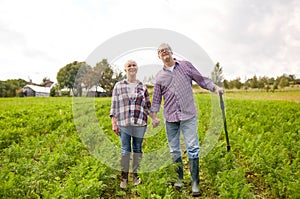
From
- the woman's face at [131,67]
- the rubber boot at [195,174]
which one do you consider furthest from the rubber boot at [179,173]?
the woman's face at [131,67]

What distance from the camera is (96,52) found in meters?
4.63

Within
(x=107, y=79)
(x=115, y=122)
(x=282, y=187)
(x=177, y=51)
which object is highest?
(x=177, y=51)

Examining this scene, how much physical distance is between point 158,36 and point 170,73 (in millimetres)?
767

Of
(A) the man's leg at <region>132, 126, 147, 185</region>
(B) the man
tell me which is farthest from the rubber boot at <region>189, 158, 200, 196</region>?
(A) the man's leg at <region>132, 126, 147, 185</region>

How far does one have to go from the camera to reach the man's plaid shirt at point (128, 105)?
4.20m

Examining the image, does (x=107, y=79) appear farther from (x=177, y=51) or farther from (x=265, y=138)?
(x=265, y=138)

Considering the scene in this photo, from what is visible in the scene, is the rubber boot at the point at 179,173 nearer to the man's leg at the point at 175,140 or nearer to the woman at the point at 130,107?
the man's leg at the point at 175,140

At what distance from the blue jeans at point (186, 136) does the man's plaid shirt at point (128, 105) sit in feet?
1.35

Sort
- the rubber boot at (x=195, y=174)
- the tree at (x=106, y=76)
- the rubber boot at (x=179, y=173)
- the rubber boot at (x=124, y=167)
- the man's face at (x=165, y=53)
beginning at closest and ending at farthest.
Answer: the man's face at (x=165, y=53)
the rubber boot at (x=195, y=174)
the rubber boot at (x=179, y=173)
the rubber boot at (x=124, y=167)
the tree at (x=106, y=76)

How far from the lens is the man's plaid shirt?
165 inches

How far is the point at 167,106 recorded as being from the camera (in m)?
4.13

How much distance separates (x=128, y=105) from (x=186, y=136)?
3.00 feet

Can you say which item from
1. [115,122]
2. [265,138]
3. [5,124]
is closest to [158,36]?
[115,122]

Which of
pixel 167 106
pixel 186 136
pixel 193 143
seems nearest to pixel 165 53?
pixel 167 106
